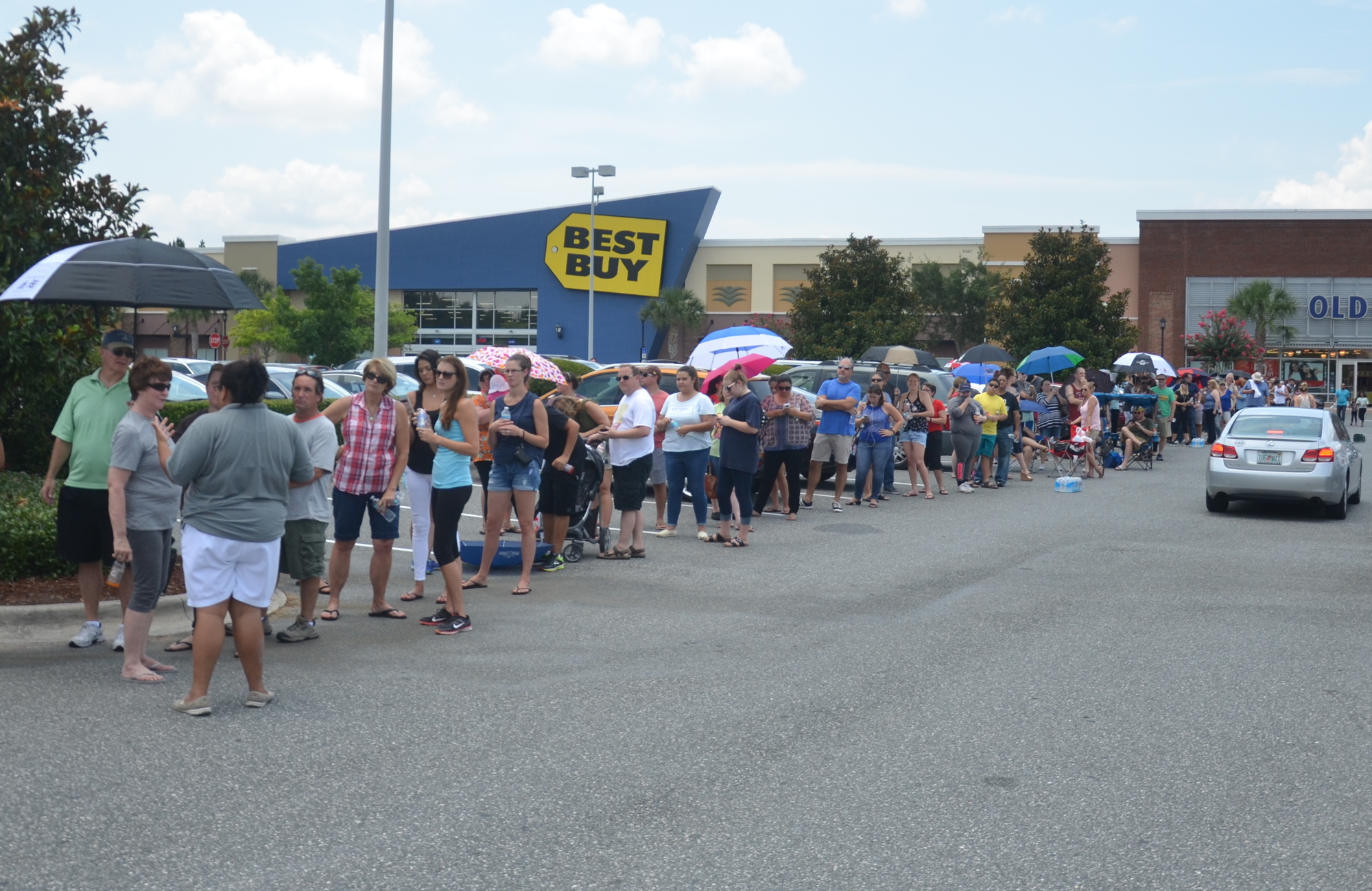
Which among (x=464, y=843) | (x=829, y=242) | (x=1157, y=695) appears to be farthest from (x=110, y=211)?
(x=829, y=242)

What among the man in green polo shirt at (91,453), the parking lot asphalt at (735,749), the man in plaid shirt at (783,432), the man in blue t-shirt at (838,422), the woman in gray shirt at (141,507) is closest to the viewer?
the parking lot asphalt at (735,749)

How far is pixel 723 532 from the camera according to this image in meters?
13.0

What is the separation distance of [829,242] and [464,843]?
6548 centimetres

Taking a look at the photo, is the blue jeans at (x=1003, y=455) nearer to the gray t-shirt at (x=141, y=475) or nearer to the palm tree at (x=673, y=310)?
the gray t-shirt at (x=141, y=475)

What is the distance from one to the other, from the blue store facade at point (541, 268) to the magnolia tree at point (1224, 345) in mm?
25167

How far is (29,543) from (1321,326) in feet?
230

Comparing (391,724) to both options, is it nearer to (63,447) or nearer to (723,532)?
(63,447)

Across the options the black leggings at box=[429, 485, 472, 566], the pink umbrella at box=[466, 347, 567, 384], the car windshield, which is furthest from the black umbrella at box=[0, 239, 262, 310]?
the car windshield

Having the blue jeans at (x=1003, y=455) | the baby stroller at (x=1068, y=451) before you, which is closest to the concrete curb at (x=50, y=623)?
the blue jeans at (x=1003, y=455)

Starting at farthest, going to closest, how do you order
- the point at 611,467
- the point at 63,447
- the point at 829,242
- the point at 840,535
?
1. the point at 829,242
2. the point at 840,535
3. the point at 611,467
4. the point at 63,447

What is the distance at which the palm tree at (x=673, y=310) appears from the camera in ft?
217

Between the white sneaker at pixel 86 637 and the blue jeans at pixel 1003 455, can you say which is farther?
the blue jeans at pixel 1003 455

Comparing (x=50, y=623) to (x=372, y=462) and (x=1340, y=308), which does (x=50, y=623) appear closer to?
(x=372, y=462)

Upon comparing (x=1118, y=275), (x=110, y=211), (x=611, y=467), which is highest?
(x=1118, y=275)
